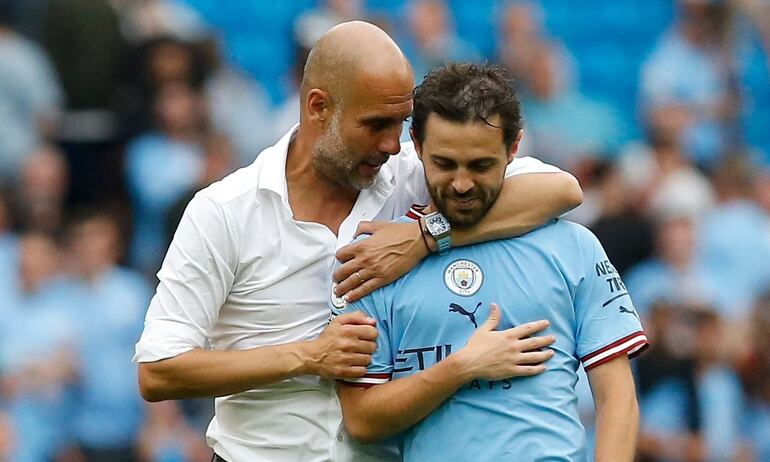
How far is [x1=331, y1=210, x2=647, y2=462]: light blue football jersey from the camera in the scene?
429 cm

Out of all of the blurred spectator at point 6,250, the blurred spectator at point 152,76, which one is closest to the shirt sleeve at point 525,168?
the blurred spectator at point 6,250

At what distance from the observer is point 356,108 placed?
178 inches

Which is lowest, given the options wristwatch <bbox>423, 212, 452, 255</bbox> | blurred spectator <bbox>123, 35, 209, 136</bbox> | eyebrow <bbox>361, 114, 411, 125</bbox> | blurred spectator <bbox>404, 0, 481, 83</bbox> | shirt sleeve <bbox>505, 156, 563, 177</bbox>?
wristwatch <bbox>423, 212, 452, 255</bbox>

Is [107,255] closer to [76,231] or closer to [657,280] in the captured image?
[76,231]

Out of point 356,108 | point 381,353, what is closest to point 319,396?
point 381,353

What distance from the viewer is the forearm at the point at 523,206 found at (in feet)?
14.6

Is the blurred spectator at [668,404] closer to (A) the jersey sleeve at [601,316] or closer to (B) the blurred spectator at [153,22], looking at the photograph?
(B) the blurred spectator at [153,22]

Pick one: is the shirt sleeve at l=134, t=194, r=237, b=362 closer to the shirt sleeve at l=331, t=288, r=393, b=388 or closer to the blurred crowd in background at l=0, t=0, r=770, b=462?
the shirt sleeve at l=331, t=288, r=393, b=388

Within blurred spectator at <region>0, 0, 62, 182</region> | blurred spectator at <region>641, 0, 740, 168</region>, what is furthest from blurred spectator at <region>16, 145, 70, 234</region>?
blurred spectator at <region>641, 0, 740, 168</region>

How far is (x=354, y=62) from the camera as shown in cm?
455

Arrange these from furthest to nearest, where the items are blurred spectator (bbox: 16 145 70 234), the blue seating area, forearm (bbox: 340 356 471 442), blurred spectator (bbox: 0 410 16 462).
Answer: the blue seating area, blurred spectator (bbox: 16 145 70 234), blurred spectator (bbox: 0 410 16 462), forearm (bbox: 340 356 471 442)

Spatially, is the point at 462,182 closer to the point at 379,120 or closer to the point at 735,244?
the point at 379,120

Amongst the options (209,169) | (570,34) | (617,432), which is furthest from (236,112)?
(617,432)

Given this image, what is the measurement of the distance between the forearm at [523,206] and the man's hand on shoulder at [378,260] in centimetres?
12
